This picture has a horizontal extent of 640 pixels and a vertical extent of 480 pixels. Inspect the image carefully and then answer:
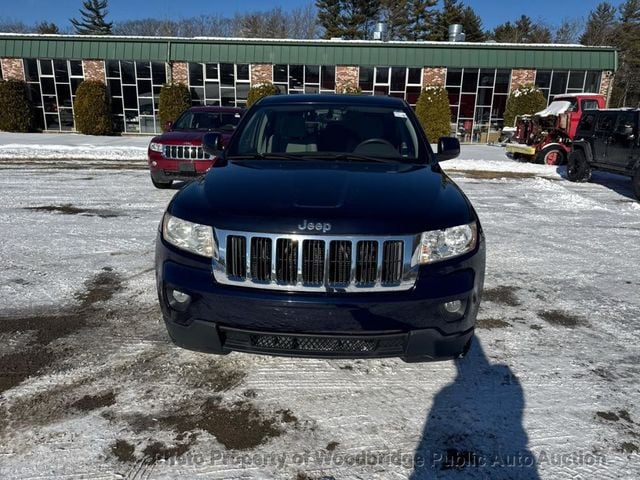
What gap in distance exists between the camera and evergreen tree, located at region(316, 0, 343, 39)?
4300 cm

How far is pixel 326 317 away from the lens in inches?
90.0

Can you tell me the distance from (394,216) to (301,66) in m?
21.7

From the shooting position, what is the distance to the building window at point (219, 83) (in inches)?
887

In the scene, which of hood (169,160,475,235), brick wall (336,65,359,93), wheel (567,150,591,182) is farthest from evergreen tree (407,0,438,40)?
hood (169,160,475,235)

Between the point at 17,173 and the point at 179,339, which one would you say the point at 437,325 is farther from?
the point at 17,173

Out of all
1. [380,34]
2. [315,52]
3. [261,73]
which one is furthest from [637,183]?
[380,34]

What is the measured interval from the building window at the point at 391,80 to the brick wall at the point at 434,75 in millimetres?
249

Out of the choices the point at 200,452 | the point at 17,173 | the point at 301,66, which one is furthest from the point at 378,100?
the point at 301,66

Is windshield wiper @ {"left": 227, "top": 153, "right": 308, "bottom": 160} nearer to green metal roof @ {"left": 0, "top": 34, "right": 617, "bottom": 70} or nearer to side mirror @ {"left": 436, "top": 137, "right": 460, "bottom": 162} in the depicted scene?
side mirror @ {"left": 436, "top": 137, "right": 460, "bottom": 162}

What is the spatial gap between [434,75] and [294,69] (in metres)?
6.91

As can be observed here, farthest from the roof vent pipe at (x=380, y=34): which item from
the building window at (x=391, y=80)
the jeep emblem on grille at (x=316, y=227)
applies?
the jeep emblem on grille at (x=316, y=227)

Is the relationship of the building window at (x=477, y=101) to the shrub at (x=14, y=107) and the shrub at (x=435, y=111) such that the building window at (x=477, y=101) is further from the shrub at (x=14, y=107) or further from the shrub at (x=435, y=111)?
the shrub at (x=14, y=107)

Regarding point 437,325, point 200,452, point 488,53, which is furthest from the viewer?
point 488,53

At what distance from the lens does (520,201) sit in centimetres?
881
